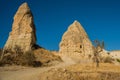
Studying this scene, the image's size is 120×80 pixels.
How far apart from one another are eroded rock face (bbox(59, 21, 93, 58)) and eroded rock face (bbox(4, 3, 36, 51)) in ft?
48.0

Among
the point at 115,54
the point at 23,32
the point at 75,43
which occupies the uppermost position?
the point at 23,32

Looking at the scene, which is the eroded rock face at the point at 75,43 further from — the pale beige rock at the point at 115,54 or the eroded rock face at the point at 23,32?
the pale beige rock at the point at 115,54

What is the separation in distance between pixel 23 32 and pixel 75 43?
19.0 m

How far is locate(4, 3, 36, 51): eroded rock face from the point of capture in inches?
2286

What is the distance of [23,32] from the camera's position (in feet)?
195

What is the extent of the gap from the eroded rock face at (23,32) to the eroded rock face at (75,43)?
48.0ft

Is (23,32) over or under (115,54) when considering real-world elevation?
over

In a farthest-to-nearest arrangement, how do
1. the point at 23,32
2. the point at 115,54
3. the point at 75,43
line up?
the point at 115,54
the point at 75,43
the point at 23,32

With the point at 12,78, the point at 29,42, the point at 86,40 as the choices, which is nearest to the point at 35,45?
the point at 29,42

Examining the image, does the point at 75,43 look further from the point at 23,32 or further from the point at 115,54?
the point at 115,54

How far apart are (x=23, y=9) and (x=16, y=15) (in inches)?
84.9

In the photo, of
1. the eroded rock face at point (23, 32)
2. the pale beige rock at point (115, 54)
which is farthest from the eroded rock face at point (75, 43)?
the pale beige rock at point (115, 54)

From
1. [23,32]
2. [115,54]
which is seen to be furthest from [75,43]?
[115,54]

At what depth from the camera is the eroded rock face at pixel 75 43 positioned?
72181 millimetres
